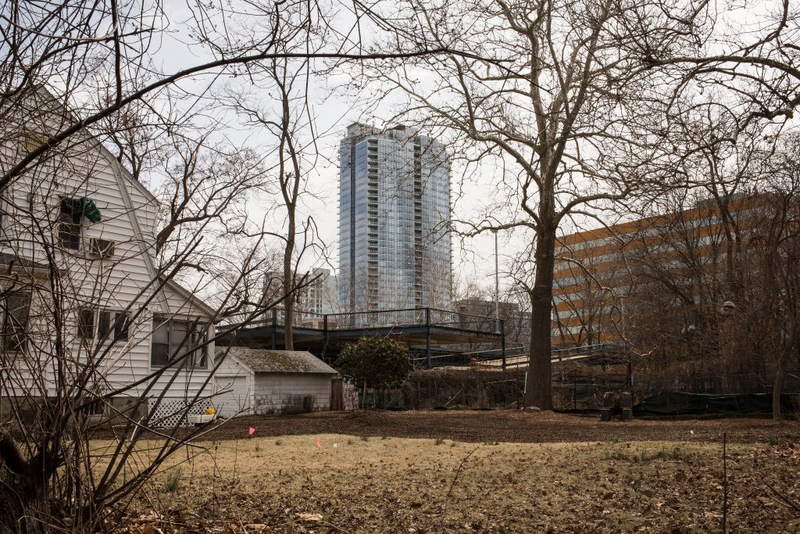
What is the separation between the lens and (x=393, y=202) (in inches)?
708

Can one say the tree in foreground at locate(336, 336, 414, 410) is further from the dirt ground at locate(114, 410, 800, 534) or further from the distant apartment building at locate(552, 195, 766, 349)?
the dirt ground at locate(114, 410, 800, 534)

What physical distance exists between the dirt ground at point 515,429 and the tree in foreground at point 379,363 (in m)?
3.33

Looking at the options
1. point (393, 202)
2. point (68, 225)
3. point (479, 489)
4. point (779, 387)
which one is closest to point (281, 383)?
point (393, 202)

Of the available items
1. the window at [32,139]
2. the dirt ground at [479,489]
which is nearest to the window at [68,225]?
the window at [32,139]

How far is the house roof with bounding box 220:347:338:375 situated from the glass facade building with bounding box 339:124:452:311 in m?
3.78

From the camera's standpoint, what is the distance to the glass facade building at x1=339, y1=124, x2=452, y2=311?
6.51m

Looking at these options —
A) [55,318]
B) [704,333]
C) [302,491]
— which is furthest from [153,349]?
[704,333]

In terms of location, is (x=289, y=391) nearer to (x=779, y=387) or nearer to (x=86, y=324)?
(x=779, y=387)

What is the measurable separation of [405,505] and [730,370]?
1803 cm

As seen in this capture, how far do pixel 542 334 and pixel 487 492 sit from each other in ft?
47.9

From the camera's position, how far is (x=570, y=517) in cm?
515

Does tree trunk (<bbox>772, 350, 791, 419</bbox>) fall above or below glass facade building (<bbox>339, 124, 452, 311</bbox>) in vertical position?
below

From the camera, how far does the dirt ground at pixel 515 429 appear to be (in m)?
11.0

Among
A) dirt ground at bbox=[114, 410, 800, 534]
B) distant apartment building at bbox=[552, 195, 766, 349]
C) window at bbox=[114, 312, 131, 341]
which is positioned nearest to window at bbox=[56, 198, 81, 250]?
window at bbox=[114, 312, 131, 341]
